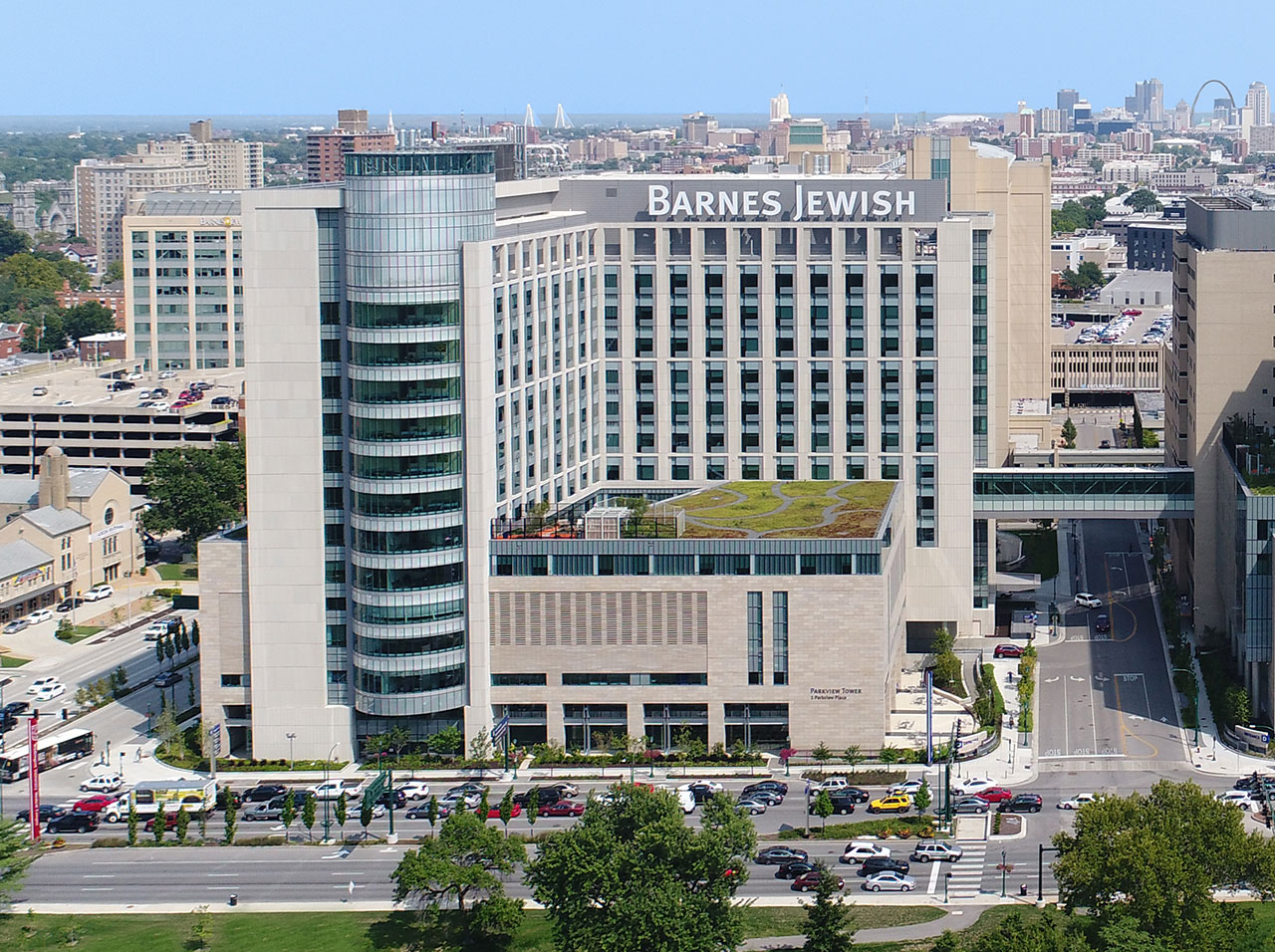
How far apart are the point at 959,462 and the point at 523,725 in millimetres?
48843

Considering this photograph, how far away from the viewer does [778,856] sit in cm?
13850

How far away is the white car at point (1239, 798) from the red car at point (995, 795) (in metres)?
13.9

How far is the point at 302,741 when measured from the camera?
163750 mm

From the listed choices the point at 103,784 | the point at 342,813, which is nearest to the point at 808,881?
the point at 342,813

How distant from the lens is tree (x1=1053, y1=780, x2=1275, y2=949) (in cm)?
11719

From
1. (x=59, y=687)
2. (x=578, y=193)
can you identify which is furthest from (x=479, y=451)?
(x=59, y=687)

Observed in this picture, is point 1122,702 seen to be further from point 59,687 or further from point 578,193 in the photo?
point 59,687

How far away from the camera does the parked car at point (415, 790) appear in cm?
15338

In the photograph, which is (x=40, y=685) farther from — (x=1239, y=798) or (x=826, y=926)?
(x=1239, y=798)

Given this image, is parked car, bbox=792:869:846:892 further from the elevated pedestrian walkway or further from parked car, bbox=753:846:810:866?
the elevated pedestrian walkway

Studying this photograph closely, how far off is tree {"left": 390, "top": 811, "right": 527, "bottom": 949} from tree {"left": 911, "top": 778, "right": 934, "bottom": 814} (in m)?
29.7

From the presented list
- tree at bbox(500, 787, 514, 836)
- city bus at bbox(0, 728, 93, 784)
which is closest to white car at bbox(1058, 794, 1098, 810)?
tree at bbox(500, 787, 514, 836)

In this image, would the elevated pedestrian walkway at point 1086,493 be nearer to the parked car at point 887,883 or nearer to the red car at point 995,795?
the red car at point 995,795

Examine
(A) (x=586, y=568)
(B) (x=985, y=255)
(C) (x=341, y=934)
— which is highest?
(B) (x=985, y=255)
